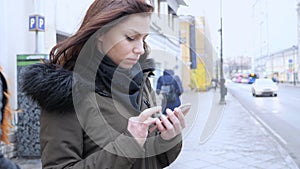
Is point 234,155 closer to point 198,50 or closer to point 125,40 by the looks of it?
point 198,50

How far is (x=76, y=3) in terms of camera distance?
7500 mm

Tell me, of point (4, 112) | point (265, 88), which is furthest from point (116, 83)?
point (265, 88)

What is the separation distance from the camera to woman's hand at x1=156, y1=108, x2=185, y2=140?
111cm

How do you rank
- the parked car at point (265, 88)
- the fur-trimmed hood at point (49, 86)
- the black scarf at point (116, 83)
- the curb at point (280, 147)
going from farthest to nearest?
the parked car at point (265, 88), the curb at point (280, 147), the black scarf at point (116, 83), the fur-trimmed hood at point (49, 86)

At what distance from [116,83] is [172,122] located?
292mm

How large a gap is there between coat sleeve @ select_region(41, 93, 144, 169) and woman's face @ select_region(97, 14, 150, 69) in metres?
0.22

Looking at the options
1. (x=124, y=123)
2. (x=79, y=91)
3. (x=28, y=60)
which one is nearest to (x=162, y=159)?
(x=124, y=123)

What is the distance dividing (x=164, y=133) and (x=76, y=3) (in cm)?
689

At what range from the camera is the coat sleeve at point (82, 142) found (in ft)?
3.59

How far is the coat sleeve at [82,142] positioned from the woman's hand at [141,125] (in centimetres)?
2

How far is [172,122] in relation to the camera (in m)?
1.13

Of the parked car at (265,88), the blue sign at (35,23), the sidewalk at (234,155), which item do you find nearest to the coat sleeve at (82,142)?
the sidewalk at (234,155)

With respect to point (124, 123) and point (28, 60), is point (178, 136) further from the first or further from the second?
point (28, 60)

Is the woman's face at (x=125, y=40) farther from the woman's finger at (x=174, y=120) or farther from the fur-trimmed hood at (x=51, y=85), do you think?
the woman's finger at (x=174, y=120)
